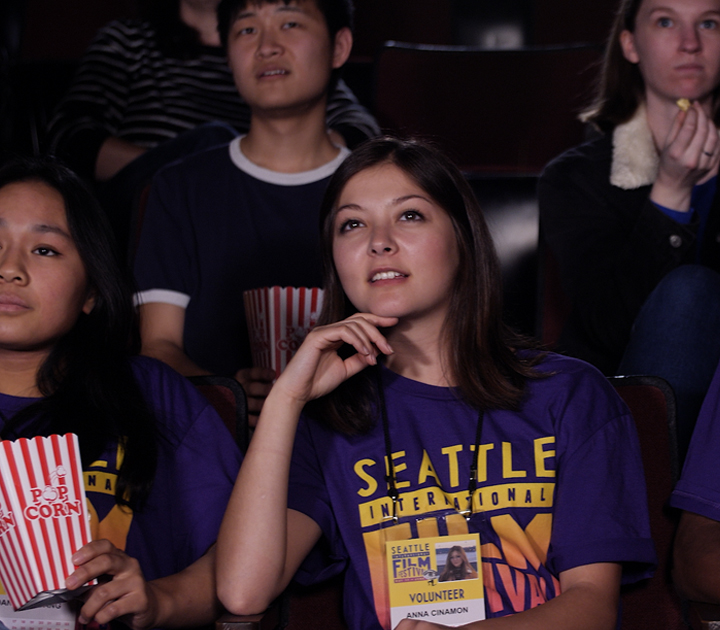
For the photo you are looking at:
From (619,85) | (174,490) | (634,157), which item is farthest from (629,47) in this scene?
(174,490)

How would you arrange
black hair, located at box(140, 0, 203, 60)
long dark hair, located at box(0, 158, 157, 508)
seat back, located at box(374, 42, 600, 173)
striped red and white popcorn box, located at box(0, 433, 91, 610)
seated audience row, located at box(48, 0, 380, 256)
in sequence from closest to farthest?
striped red and white popcorn box, located at box(0, 433, 91, 610), long dark hair, located at box(0, 158, 157, 508), seated audience row, located at box(48, 0, 380, 256), black hair, located at box(140, 0, 203, 60), seat back, located at box(374, 42, 600, 173)

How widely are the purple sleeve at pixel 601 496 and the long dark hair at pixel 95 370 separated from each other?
0.69 meters

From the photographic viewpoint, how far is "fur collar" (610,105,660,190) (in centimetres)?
227

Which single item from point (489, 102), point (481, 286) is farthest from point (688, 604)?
point (489, 102)

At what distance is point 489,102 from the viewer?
333cm

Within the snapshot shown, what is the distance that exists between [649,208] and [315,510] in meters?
1.10

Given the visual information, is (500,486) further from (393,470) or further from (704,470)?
(704,470)

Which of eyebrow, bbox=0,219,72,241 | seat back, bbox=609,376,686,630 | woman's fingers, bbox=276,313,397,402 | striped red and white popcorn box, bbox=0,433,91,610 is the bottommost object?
seat back, bbox=609,376,686,630

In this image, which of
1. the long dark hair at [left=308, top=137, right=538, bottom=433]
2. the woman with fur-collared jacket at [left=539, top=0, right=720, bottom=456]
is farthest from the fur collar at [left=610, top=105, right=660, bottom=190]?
the long dark hair at [left=308, top=137, right=538, bottom=433]

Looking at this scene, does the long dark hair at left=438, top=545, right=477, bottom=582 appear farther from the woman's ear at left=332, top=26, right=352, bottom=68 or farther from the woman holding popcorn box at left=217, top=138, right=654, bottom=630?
the woman's ear at left=332, top=26, right=352, bottom=68

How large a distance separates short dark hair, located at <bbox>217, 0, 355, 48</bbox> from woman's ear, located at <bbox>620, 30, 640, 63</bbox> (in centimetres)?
Answer: 76

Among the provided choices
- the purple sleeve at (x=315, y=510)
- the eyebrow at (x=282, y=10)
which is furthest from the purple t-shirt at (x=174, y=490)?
the eyebrow at (x=282, y=10)

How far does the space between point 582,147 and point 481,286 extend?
942 millimetres

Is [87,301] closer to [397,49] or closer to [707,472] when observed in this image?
[707,472]
